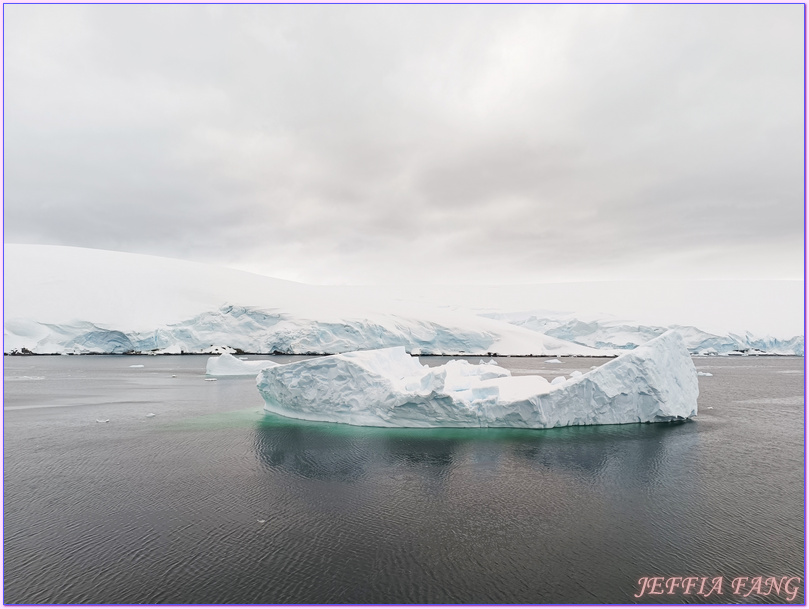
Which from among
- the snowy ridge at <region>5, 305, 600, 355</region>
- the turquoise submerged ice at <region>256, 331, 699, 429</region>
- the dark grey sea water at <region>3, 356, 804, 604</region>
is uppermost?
the snowy ridge at <region>5, 305, 600, 355</region>

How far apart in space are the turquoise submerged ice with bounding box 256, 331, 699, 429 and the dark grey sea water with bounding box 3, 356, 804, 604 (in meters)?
0.61

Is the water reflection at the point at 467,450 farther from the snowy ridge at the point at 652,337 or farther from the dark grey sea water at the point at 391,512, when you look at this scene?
the snowy ridge at the point at 652,337

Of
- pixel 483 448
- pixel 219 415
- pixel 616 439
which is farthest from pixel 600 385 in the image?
pixel 219 415

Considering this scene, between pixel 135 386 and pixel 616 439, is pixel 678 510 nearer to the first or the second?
pixel 616 439

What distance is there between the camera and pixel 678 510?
795 centimetres

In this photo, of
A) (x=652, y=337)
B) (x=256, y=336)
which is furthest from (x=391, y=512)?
(x=652, y=337)

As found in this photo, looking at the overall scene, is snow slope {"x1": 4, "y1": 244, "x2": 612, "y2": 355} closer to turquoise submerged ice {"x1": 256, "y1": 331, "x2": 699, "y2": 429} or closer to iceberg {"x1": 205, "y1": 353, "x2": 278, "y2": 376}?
iceberg {"x1": 205, "y1": 353, "x2": 278, "y2": 376}

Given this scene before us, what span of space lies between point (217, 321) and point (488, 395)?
40.5m

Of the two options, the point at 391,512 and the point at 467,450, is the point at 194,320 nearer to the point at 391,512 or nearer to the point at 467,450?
the point at 467,450

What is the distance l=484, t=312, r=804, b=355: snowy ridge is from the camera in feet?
184

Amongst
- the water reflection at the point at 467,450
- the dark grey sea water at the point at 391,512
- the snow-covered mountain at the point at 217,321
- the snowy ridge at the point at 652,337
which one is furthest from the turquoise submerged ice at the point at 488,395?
the snowy ridge at the point at 652,337

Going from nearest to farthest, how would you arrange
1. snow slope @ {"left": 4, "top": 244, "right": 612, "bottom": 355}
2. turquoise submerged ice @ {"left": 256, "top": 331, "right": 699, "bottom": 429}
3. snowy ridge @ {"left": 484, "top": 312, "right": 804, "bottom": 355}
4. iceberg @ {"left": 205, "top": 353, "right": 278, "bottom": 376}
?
turquoise submerged ice @ {"left": 256, "top": 331, "right": 699, "bottom": 429} → iceberg @ {"left": 205, "top": 353, "right": 278, "bottom": 376} → snow slope @ {"left": 4, "top": 244, "right": 612, "bottom": 355} → snowy ridge @ {"left": 484, "top": 312, "right": 804, "bottom": 355}

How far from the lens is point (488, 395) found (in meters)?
14.8

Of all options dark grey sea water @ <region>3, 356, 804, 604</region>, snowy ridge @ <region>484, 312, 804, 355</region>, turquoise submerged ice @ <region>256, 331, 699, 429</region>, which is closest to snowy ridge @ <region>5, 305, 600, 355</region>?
snowy ridge @ <region>484, 312, 804, 355</region>
